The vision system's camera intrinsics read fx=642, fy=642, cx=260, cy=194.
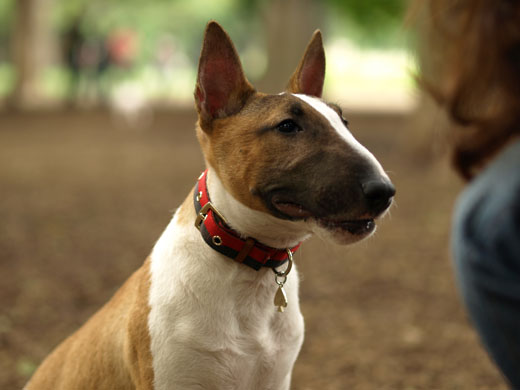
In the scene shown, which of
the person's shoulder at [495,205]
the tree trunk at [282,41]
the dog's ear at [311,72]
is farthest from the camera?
the tree trunk at [282,41]

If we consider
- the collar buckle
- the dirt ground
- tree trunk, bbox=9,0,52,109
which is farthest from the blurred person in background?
tree trunk, bbox=9,0,52,109

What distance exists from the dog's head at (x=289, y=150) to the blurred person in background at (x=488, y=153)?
0.81 metres

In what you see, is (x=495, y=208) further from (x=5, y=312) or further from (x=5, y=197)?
(x=5, y=197)

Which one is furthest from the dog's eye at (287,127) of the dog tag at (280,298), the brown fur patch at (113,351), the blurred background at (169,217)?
the blurred background at (169,217)

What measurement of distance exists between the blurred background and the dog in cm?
126

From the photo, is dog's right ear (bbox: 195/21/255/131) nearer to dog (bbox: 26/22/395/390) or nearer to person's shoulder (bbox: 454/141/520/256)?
dog (bbox: 26/22/395/390)

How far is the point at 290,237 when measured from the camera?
225 centimetres

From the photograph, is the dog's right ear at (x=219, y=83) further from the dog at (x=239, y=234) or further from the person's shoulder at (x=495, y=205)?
the person's shoulder at (x=495, y=205)

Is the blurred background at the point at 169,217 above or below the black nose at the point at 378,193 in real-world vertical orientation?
below

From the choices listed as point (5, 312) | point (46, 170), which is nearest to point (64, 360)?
point (5, 312)

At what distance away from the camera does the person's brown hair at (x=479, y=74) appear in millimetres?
2727

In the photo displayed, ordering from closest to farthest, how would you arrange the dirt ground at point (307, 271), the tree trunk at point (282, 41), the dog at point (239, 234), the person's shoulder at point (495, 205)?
the dog at point (239, 234) < the person's shoulder at point (495, 205) < the dirt ground at point (307, 271) < the tree trunk at point (282, 41)

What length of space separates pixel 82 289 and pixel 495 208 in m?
4.22

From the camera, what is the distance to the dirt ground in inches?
184
